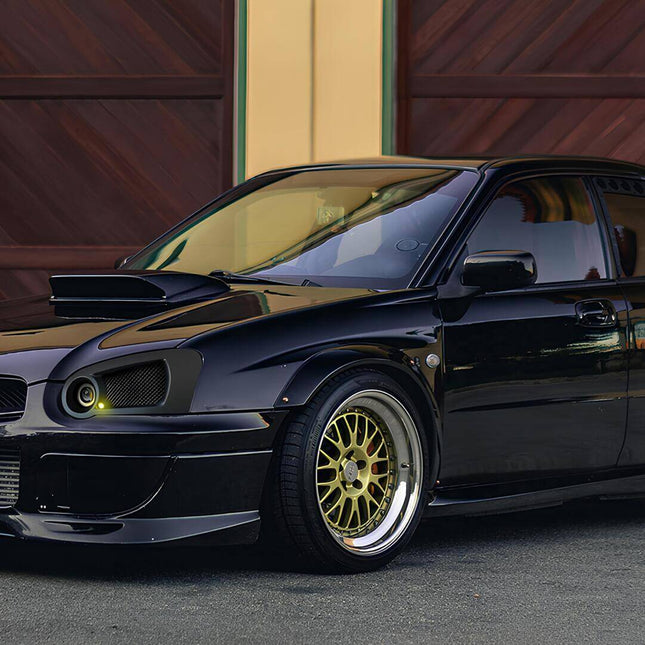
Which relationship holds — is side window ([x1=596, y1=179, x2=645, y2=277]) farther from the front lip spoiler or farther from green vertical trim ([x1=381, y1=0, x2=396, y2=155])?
green vertical trim ([x1=381, y1=0, x2=396, y2=155])

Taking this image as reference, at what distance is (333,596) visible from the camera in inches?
181

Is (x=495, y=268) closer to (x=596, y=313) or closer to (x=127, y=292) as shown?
(x=596, y=313)

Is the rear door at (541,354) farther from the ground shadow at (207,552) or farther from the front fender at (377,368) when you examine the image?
the ground shadow at (207,552)

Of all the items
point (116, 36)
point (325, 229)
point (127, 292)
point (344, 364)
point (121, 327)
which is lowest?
point (344, 364)

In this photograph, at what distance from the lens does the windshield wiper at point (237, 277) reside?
5543mm

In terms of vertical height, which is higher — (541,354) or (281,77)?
(281,77)

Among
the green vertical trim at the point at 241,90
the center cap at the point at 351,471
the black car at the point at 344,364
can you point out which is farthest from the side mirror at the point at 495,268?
the green vertical trim at the point at 241,90

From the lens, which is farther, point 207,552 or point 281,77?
point 281,77

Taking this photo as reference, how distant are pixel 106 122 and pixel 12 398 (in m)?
6.57

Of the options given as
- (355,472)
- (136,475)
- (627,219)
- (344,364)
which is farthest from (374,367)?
(627,219)

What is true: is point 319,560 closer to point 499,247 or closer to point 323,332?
point 323,332

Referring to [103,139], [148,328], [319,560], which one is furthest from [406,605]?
[103,139]

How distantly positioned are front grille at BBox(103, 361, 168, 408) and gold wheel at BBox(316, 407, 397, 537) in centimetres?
58

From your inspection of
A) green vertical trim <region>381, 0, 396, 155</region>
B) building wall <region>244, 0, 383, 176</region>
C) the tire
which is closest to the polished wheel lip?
the tire
